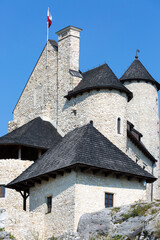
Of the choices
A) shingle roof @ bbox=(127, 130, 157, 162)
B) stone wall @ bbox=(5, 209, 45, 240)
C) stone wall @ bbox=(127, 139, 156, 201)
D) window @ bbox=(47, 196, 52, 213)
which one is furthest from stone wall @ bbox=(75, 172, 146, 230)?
shingle roof @ bbox=(127, 130, 157, 162)

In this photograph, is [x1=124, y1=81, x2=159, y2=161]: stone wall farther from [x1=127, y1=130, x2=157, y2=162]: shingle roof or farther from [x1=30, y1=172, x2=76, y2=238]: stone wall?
[x1=30, y1=172, x2=76, y2=238]: stone wall

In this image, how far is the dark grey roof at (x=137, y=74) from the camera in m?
55.2

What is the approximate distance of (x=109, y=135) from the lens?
1657 inches

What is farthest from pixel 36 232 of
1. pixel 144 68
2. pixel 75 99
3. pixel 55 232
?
pixel 144 68

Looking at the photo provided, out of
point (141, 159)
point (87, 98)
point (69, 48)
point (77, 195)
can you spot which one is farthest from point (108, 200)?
point (141, 159)

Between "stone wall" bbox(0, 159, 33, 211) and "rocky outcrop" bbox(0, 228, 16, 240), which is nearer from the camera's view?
"rocky outcrop" bbox(0, 228, 16, 240)

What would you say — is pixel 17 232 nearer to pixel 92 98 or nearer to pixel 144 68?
pixel 92 98

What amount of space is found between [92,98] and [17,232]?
15.3 m

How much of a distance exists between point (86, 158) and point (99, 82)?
13.5 m

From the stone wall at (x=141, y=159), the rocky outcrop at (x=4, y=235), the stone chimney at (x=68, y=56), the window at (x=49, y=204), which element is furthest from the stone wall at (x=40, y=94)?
the rocky outcrop at (x=4, y=235)

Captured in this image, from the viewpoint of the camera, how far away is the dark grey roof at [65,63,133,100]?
4272 centimetres

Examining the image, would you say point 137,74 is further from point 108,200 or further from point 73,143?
point 108,200

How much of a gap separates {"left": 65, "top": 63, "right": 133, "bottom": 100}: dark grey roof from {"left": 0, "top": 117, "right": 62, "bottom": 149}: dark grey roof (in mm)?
3022

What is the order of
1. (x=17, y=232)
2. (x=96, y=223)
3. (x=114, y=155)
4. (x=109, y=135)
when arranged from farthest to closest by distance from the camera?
(x=109, y=135) < (x=114, y=155) < (x=17, y=232) < (x=96, y=223)
